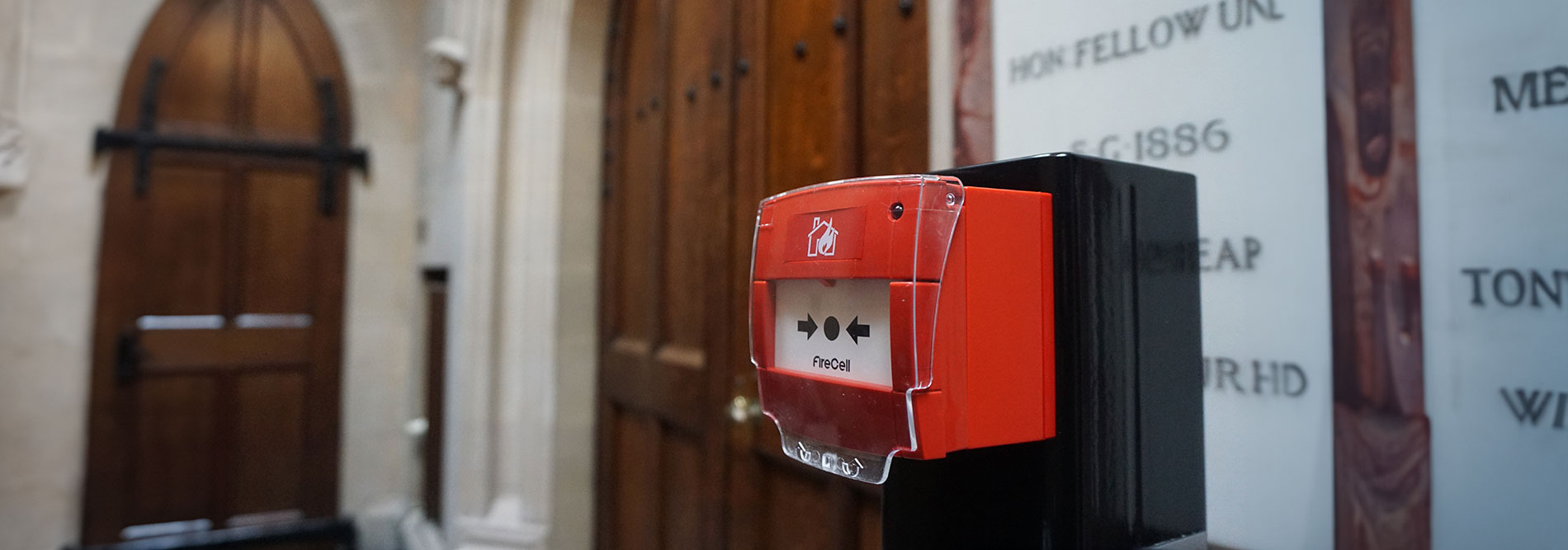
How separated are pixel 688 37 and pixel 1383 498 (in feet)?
4.81

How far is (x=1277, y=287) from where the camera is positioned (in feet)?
1.91

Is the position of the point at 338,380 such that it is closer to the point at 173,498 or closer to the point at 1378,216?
the point at 173,498

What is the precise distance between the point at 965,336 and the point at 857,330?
0.20ft

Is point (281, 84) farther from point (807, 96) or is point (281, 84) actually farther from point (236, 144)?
point (807, 96)

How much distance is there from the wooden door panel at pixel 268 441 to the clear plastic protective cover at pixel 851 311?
3180 millimetres

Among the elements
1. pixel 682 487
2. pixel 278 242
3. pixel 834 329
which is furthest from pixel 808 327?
pixel 278 242

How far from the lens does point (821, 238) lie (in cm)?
45

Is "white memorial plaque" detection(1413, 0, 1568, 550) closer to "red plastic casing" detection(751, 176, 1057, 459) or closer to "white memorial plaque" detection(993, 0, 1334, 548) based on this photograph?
"white memorial plaque" detection(993, 0, 1334, 548)

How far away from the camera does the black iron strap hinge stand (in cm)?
286

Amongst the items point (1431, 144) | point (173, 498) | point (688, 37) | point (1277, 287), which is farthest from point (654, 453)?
point (173, 498)

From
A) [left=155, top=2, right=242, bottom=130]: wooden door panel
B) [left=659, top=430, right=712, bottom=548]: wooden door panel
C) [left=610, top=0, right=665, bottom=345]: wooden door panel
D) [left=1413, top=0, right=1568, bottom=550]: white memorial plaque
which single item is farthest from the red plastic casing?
[left=155, top=2, right=242, bottom=130]: wooden door panel

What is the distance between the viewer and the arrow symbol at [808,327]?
477 millimetres

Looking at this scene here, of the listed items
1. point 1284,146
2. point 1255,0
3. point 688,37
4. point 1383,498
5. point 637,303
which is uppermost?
point 688,37

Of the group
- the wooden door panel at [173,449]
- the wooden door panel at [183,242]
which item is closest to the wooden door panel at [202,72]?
the wooden door panel at [183,242]
